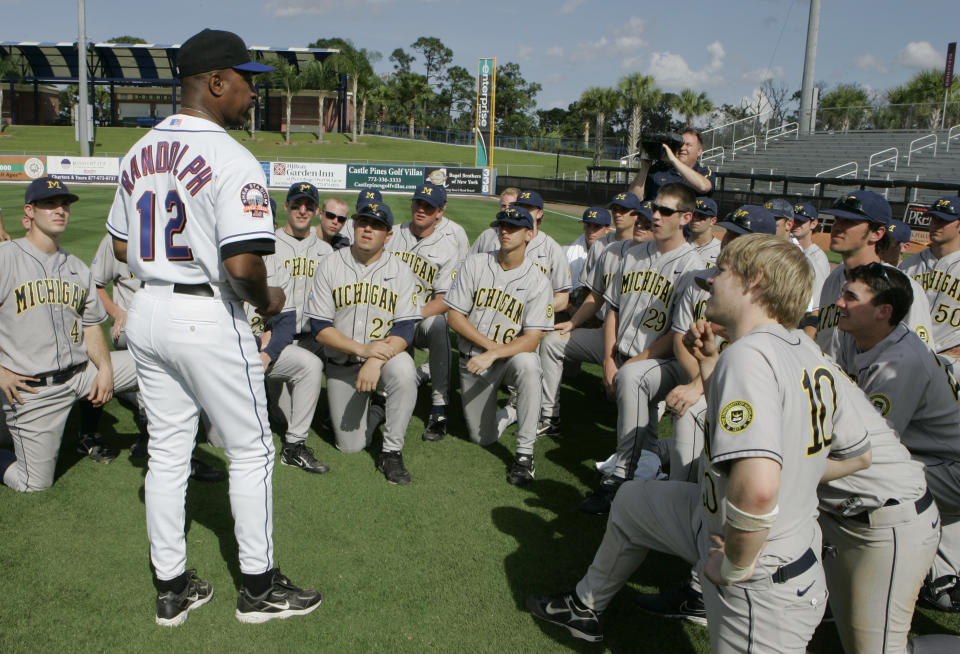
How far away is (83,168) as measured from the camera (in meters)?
28.0

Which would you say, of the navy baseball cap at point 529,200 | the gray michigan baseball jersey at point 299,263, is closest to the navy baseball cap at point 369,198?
the gray michigan baseball jersey at point 299,263

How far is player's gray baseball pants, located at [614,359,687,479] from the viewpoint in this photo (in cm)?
457

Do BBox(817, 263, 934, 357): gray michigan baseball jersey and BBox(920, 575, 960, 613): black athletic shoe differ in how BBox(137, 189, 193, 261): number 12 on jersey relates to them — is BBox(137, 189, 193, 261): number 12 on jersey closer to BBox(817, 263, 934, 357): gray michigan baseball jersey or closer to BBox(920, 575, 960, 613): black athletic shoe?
BBox(817, 263, 934, 357): gray michigan baseball jersey

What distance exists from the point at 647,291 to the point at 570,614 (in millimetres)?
2758

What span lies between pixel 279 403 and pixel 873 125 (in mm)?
33327

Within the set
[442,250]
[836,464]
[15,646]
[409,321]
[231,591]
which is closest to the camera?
[836,464]

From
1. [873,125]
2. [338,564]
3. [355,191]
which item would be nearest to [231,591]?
[338,564]

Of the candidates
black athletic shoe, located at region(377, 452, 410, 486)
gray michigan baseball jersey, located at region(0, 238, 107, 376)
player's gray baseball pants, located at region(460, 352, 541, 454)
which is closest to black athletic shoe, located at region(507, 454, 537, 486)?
player's gray baseball pants, located at region(460, 352, 541, 454)

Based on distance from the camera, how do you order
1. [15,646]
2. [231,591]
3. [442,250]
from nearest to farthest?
[15,646]
[231,591]
[442,250]

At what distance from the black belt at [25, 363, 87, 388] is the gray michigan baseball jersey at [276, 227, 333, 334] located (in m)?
1.68

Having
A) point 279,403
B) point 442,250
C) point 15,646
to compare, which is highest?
point 442,250

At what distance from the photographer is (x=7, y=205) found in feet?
60.8

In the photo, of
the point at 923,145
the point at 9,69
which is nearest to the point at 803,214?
the point at 923,145

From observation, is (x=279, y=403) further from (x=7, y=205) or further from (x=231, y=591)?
(x=7, y=205)
